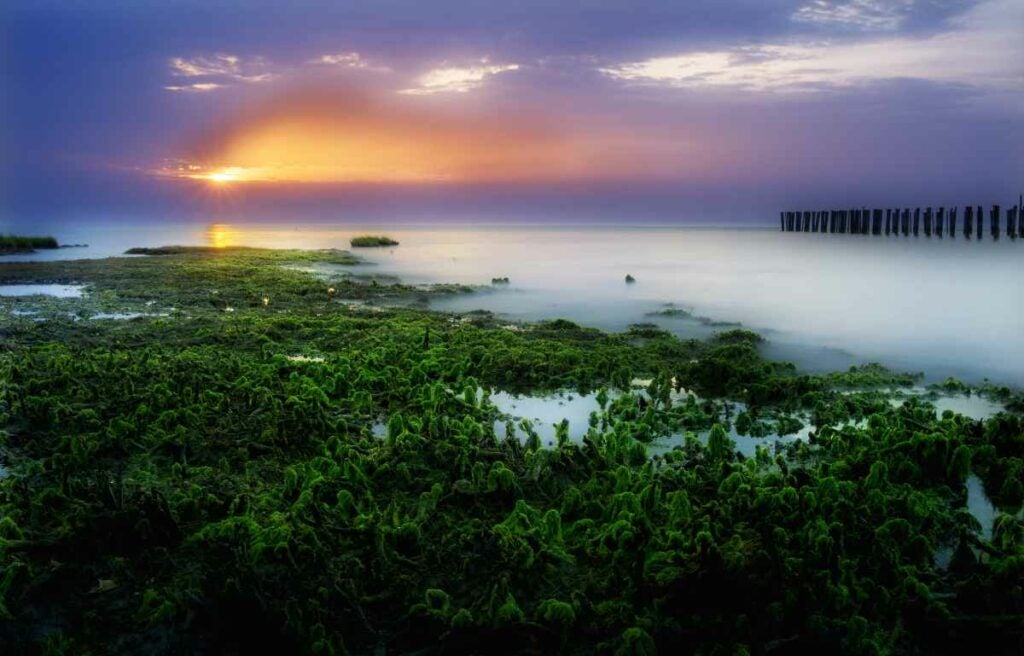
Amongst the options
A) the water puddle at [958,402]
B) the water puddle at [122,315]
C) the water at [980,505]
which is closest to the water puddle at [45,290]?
the water puddle at [122,315]

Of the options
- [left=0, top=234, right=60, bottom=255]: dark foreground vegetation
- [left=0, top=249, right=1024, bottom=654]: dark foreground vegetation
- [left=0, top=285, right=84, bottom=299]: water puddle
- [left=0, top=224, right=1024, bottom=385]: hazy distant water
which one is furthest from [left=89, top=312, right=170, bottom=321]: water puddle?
[left=0, top=234, right=60, bottom=255]: dark foreground vegetation

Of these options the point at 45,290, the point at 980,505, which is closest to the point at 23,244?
the point at 45,290

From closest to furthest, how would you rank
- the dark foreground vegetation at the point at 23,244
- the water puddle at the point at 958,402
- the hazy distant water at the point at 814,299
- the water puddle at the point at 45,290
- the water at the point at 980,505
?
1. the water at the point at 980,505
2. the water puddle at the point at 958,402
3. the hazy distant water at the point at 814,299
4. the water puddle at the point at 45,290
5. the dark foreground vegetation at the point at 23,244

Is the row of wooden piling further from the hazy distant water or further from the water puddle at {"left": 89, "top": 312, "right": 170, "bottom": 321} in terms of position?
the water puddle at {"left": 89, "top": 312, "right": 170, "bottom": 321}

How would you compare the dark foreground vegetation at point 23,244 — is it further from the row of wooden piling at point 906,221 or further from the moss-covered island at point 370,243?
the row of wooden piling at point 906,221

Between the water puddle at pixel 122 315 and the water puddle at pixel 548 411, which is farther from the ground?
the water puddle at pixel 122 315

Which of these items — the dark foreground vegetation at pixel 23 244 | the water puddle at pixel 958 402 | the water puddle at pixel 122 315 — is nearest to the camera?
the water puddle at pixel 958 402

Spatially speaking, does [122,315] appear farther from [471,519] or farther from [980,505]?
[980,505]
